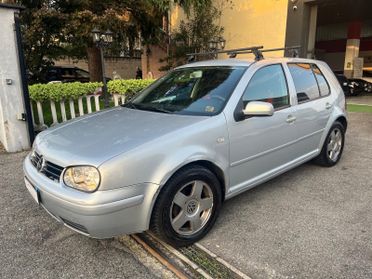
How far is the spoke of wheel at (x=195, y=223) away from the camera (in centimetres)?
304

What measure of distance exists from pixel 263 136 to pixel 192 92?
89 centimetres

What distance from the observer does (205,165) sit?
3.10 metres

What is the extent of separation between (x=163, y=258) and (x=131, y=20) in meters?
12.9

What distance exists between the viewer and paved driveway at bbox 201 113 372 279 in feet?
8.94

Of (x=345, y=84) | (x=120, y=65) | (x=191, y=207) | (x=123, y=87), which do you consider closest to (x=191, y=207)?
(x=191, y=207)

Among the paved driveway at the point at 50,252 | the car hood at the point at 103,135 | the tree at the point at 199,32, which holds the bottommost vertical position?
the paved driveway at the point at 50,252

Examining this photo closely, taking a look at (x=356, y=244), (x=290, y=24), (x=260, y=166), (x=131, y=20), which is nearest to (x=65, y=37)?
(x=131, y=20)

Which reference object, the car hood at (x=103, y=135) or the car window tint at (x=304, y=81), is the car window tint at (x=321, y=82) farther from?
the car hood at (x=103, y=135)

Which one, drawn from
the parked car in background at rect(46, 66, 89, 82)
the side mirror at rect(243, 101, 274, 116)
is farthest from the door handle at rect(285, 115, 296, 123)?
the parked car in background at rect(46, 66, 89, 82)

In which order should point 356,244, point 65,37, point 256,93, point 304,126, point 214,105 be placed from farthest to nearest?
point 65,37 → point 304,126 → point 256,93 → point 214,105 → point 356,244

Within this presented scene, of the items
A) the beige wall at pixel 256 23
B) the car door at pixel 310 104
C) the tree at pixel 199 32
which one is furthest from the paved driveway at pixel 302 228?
the tree at pixel 199 32

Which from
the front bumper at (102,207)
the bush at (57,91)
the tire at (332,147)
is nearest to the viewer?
the front bumper at (102,207)

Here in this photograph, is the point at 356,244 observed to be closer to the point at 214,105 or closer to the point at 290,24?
the point at 214,105

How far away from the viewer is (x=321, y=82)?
475 centimetres
